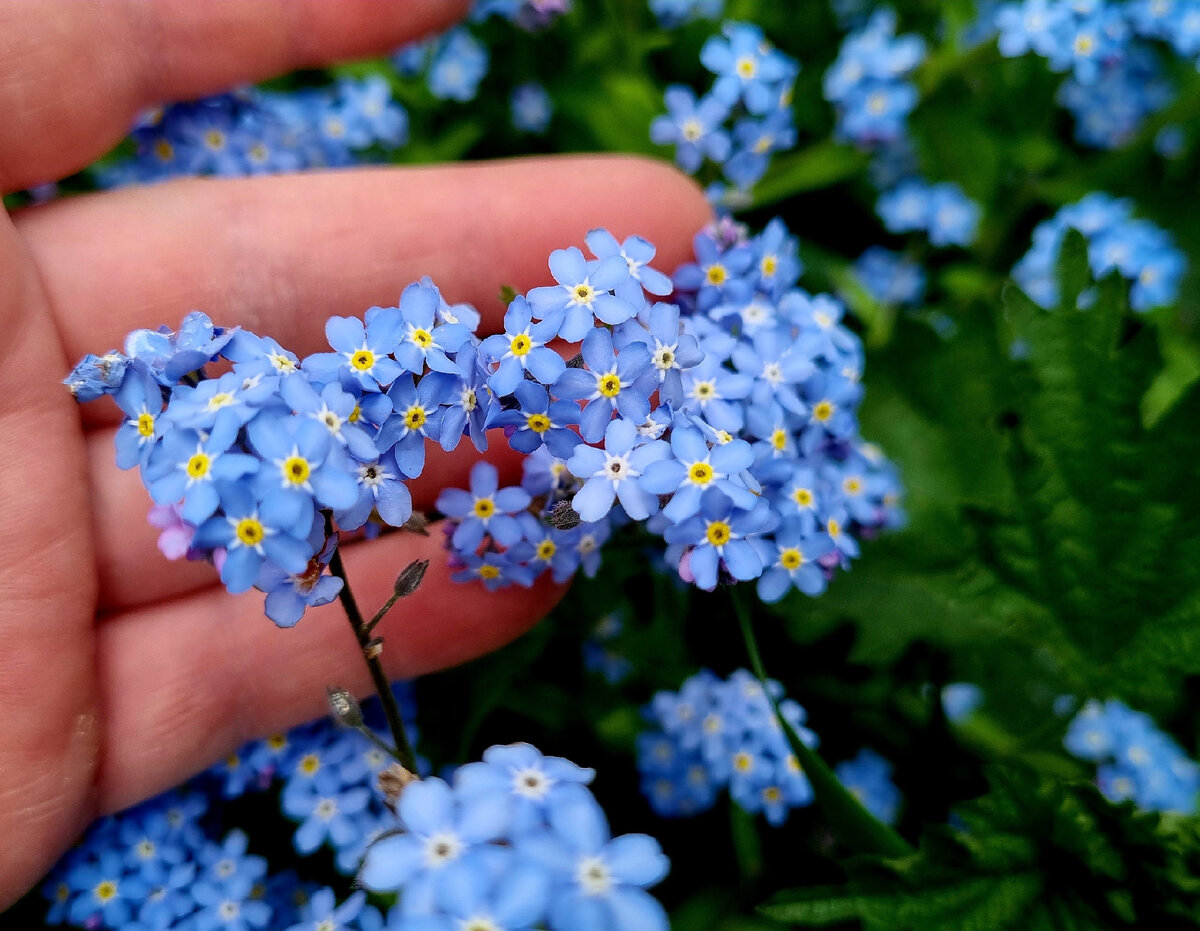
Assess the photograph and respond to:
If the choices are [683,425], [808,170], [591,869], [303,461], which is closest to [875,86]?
[808,170]

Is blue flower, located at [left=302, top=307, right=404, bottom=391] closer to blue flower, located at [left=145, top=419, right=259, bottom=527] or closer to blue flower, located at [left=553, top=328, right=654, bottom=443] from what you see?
blue flower, located at [left=145, top=419, right=259, bottom=527]

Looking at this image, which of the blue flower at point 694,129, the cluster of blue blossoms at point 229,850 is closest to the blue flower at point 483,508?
the cluster of blue blossoms at point 229,850

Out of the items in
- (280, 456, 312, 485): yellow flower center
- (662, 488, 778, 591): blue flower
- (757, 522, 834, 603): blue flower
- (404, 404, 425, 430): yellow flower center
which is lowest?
(757, 522, 834, 603): blue flower

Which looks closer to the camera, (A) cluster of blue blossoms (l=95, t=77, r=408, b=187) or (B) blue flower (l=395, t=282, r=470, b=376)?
(B) blue flower (l=395, t=282, r=470, b=376)

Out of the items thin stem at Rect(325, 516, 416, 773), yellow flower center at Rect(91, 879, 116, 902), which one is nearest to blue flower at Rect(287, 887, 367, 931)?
→ thin stem at Rect(325, 516, 416, 773)

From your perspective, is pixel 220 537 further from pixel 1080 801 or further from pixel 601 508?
pixel 1080 801

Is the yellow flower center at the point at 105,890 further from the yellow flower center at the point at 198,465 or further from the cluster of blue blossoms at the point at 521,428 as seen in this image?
the yellow flower center at the point at 198,465

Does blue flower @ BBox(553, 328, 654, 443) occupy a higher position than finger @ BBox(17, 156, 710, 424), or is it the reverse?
finger @ BBox(17, 156, 710, 424)
